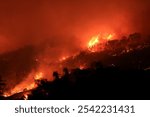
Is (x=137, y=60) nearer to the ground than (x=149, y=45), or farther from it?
nearer to the ground

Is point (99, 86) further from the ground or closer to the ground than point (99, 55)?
closer to the ground

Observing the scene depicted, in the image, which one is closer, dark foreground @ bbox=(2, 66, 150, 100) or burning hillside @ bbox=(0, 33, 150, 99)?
dark foreground @ bbox=(2, 66, 150, 100)

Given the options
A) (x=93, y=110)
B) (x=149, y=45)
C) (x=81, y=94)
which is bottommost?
(x=93, y=110)

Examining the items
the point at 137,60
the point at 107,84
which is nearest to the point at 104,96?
the point at 107,84

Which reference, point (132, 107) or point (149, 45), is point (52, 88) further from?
point (149, 45)

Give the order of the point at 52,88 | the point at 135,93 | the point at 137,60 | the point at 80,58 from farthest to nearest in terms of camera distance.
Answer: the point at 80,58 → the point at 137,60 → the point at 52,88 → the point at 135,93

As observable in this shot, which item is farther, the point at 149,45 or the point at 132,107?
the point at 149,45

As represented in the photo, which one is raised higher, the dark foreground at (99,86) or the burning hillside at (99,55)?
the burning hillside at (99,55)

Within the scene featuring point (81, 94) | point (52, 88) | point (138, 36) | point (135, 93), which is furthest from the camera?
point (138, 36)

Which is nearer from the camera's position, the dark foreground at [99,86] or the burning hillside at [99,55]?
the dark foreground at [99,86]

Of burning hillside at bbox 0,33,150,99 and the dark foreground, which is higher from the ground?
burning hillside at bbox 0,33,150,99

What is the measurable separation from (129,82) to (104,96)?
1.24 metres

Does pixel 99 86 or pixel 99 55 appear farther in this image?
pixel 99 55

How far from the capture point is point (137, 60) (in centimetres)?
4169
